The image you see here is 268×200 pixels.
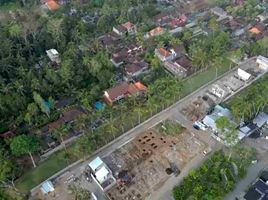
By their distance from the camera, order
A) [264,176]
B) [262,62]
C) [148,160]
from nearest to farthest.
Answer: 1. [264,176]
2. [148,160]
3. [262,62]

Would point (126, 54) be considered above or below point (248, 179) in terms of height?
above

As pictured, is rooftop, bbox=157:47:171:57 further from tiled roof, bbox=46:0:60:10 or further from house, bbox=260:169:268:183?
tiled roof, bbox=46:0:60:10

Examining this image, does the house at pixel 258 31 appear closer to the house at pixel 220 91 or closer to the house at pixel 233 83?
the house at pixel 233 83

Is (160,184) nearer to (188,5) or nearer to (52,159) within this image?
(52,159)

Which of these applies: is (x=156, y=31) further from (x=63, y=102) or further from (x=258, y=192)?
(x=258, y=192)

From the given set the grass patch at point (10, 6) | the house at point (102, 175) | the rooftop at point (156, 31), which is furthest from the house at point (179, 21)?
the house at point (102, 175)

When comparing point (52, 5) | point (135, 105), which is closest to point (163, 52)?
point (135, 105)

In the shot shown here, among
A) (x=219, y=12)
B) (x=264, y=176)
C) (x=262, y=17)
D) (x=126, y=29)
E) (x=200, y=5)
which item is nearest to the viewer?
(x=264, y=176)
